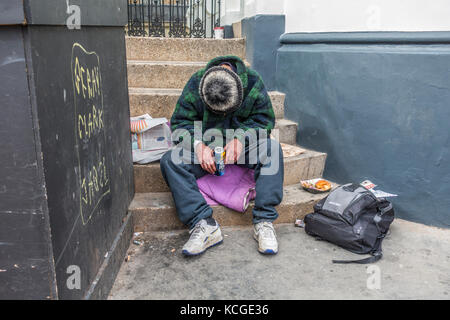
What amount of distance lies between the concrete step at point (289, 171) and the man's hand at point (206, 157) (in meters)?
0.47

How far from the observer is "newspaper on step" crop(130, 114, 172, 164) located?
9.62ft

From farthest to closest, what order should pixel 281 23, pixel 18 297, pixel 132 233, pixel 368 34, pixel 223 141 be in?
pixel 281 23 → pixel 368 34 → pixel 223 141 → pixel 132 233 → pixel 18 297

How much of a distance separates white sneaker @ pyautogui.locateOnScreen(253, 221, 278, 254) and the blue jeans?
0.18 ft

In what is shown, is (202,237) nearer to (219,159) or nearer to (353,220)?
(219,159)

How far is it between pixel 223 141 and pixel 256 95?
455 millimetres

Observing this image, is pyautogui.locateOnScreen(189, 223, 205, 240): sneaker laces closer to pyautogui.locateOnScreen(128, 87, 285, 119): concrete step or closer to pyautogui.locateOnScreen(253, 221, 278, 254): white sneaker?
pyautogui.locateOnScreen(253, 221, 278, 254): white sneaker

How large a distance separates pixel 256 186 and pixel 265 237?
1.28ft

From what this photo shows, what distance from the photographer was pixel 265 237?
2.60 m

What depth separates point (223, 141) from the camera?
2920mm

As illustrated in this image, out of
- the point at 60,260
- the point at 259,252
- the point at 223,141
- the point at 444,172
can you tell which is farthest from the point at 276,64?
the point at 60,260

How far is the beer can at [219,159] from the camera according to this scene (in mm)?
2645
